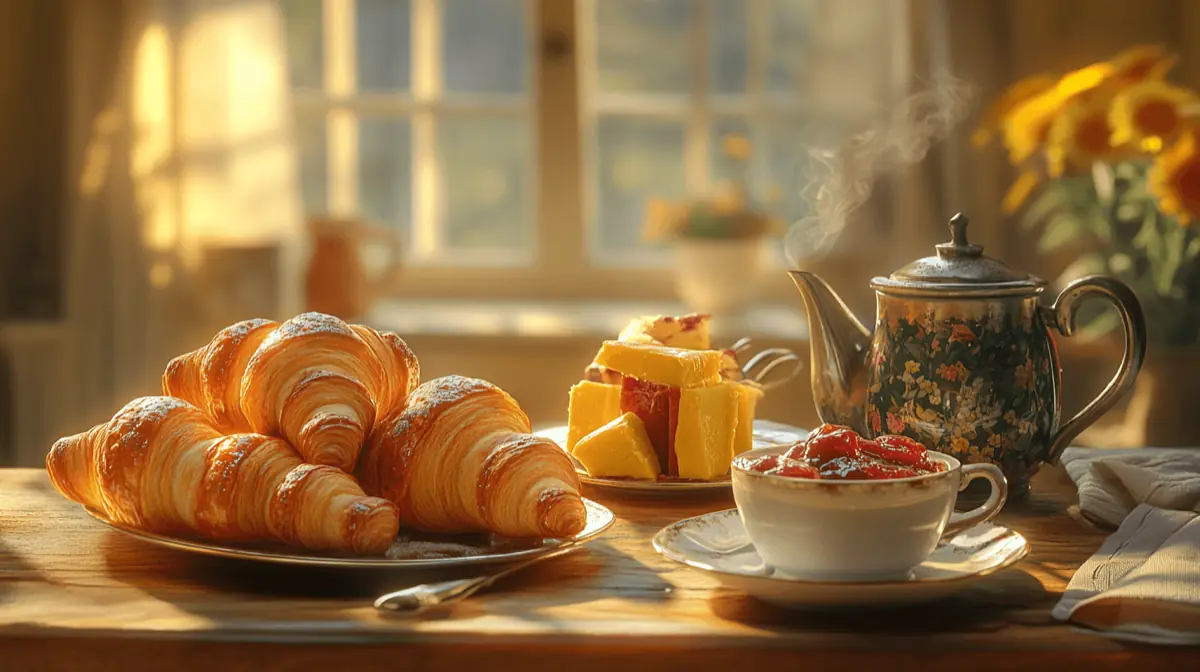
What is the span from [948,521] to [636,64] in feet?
7.37

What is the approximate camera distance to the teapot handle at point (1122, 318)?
Result: 1.02 m

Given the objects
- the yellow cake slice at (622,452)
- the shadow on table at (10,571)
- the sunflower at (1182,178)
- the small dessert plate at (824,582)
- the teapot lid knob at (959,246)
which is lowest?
the shadow on table at (10,571)

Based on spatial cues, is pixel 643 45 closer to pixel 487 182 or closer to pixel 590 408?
pixel 487 182

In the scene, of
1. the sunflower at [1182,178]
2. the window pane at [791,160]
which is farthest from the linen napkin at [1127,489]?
the window pane at [791,160]

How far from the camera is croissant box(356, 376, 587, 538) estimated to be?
0.86 m

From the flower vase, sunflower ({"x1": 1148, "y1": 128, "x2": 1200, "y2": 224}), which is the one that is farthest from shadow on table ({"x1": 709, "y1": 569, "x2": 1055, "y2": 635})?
the flower vase

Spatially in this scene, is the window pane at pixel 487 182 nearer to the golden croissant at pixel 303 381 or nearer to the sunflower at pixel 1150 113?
the sunflower at pixel 1150 113

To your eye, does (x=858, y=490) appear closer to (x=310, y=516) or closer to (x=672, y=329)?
(x=310, y=516)

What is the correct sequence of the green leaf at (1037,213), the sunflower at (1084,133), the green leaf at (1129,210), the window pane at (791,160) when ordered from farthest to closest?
the window pane at (791,160)
the green leaf at (1037,213)
the green leaf at (1129,210)
the sunflower at (1084,133)

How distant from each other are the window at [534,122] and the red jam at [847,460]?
2057 mm

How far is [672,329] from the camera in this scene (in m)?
1.18

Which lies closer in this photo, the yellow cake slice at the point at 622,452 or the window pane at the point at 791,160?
the yellow cake slice at the point at 622,452

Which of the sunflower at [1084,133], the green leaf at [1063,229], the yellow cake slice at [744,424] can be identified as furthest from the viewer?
the green leaf at [1063,229]

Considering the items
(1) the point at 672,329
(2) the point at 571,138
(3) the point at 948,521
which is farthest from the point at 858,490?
(2) the point at 571,138
